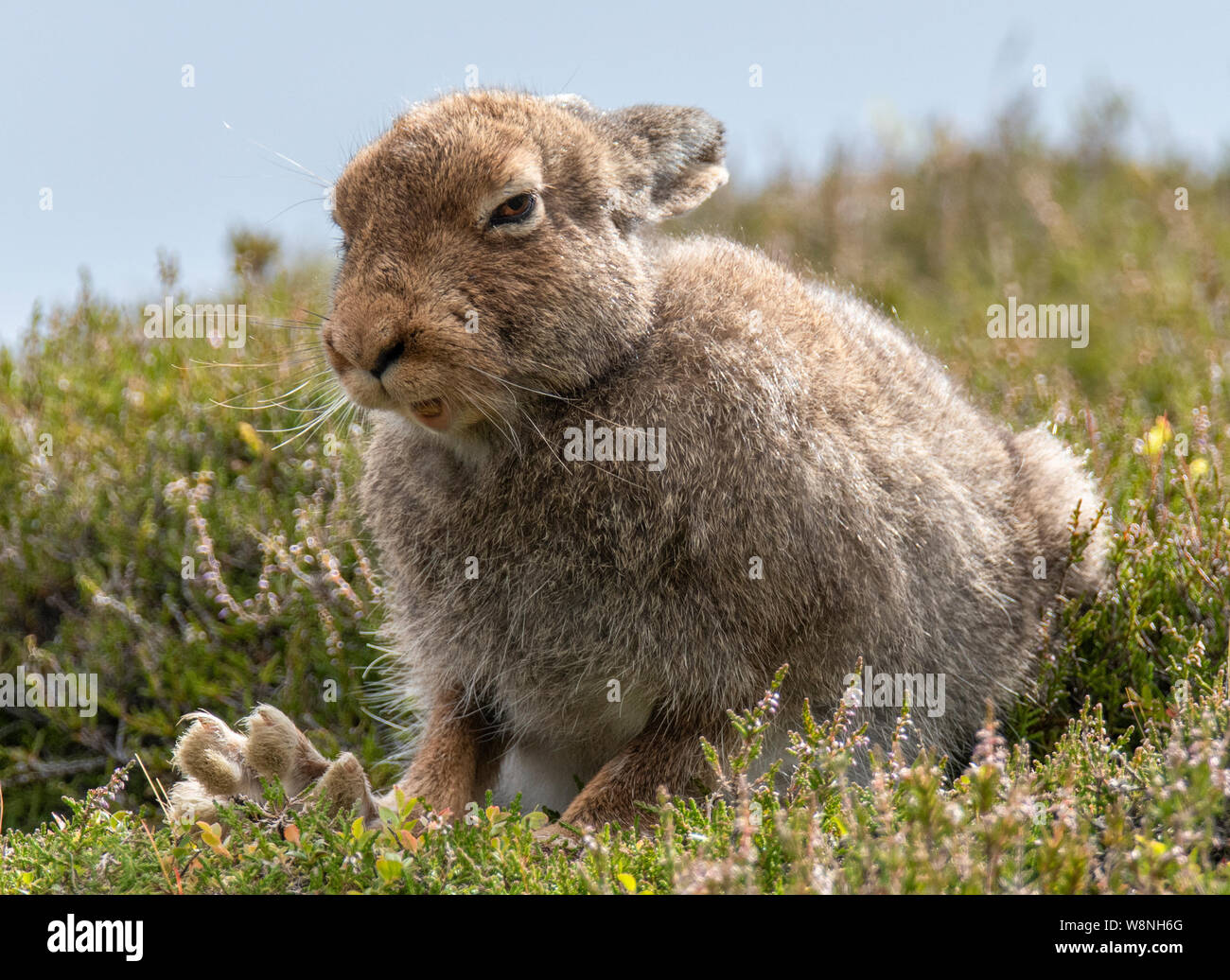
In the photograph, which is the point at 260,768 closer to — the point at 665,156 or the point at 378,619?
the point at 378,619

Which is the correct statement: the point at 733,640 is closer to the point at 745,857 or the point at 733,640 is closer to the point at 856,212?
the point at 745,857

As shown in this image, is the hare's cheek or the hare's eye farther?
the hare's eye

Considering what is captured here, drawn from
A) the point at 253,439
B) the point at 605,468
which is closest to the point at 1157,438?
the point at 605,468


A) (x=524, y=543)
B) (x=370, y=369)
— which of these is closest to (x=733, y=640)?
(x=524, y=543)

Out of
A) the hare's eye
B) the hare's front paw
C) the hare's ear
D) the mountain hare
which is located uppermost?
the hare's ear

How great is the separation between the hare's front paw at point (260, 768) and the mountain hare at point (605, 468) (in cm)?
1

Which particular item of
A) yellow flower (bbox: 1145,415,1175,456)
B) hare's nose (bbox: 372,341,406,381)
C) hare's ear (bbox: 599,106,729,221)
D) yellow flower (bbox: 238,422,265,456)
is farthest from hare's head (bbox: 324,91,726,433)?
yellow flower (bbox: 1145,415,1175,456)

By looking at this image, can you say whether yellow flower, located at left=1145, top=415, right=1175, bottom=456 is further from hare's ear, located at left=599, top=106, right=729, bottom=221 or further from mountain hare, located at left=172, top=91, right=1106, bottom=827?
hare's ear, located at left=599, top=106, right=729, bottom=221

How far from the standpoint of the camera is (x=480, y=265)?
13.6 ft

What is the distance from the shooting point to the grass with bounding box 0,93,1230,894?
342 centimetres

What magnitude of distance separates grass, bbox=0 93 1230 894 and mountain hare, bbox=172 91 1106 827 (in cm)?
34
